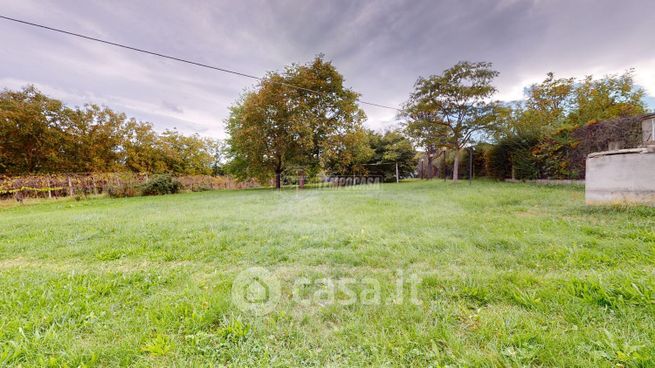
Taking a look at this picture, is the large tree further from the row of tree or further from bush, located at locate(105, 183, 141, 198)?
bush, located at locate(105, 183, 141, 198)

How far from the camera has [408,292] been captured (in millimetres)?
1773

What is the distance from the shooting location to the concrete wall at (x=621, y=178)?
12.0 ft

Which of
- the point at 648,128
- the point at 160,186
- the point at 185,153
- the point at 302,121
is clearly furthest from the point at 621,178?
the point at 185,153

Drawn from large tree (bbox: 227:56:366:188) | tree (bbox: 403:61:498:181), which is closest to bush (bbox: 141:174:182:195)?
large tree (bbox: 227:56:366:188)

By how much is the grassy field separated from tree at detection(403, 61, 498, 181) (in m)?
11.1

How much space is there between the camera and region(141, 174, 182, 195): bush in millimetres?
13133

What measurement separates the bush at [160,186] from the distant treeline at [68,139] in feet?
21.8

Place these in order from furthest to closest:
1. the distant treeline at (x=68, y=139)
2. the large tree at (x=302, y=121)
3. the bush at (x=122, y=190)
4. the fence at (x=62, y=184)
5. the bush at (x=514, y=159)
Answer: the large tree at (x=302, y=121) → the distant treeline at (x=68, y=139) → the bush at (x=122, y=190) → the bush at (x=514, y=159) → the fence at (x=62, y=184)

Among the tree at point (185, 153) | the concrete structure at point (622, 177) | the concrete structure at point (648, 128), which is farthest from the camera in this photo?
the tree at point (185, 153)

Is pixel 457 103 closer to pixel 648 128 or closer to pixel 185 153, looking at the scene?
pixel 648 128

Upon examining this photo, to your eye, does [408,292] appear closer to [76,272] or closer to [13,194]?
[76,272]

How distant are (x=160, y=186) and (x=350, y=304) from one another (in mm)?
15984

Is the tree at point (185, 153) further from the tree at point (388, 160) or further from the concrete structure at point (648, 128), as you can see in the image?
the concrete structure at point (648, 128)

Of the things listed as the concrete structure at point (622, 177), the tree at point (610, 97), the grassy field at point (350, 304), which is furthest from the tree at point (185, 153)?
the tree at point (610, 97)
